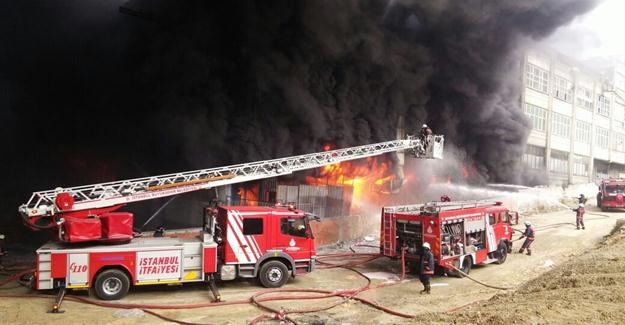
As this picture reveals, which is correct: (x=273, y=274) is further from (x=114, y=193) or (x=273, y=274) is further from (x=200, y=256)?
(x=114, y=193)

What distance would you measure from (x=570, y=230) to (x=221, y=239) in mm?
18889

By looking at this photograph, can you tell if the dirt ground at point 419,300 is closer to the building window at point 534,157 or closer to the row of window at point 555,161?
the building window at point 534,157

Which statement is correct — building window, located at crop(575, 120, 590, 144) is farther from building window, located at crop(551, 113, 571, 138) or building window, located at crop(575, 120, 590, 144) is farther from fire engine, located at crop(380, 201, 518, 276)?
fire engine, located at crop(380, 201, 518, 276)

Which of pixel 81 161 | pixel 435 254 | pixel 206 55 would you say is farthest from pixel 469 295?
pixel 81 161

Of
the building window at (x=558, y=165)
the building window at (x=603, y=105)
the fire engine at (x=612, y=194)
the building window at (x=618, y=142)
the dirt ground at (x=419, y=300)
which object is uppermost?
the building window at (x=603, y=105)

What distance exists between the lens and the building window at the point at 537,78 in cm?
4022

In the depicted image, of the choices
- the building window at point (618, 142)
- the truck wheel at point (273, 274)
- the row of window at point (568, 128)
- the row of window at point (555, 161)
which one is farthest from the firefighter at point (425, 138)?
the building window at point (618, 142)

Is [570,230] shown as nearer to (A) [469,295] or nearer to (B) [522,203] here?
(B) [522,203]

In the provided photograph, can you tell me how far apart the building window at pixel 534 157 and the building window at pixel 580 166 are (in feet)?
24.0

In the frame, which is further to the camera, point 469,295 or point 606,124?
point 606,124

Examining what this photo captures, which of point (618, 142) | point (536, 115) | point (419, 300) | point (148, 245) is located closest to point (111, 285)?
point (148, 245)

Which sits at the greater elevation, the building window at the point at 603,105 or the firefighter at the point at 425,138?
the building window at the point at 603,105

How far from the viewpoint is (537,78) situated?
1618 inches

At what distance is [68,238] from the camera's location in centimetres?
1094
